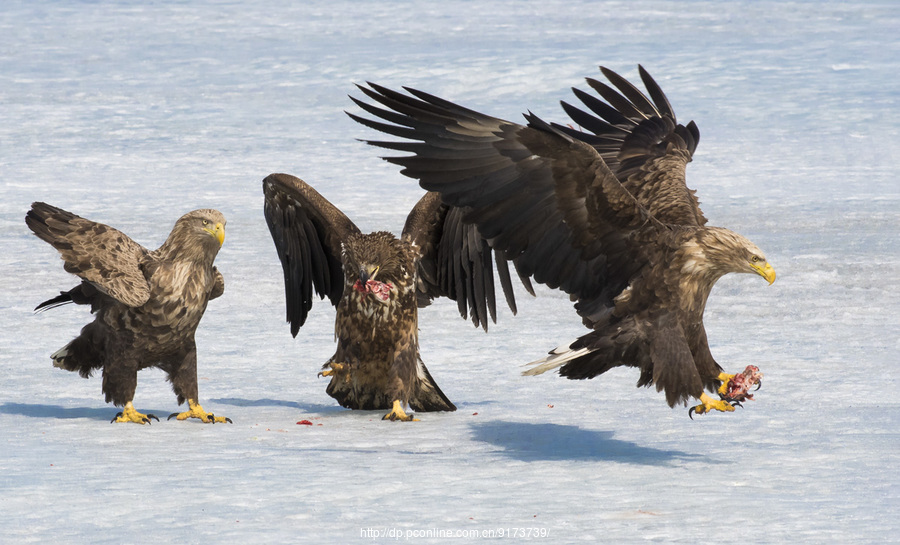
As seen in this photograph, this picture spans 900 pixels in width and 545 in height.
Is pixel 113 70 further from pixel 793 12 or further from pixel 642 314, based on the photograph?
pixel 642 314

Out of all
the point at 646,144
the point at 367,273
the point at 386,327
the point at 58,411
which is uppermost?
Result: the point at 646,144

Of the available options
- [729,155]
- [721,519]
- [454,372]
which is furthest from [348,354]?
[729,155]

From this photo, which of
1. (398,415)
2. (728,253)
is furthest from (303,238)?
(728,253)

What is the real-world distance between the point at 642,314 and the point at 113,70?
605 inches

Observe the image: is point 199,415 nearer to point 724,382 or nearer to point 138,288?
point 138,288

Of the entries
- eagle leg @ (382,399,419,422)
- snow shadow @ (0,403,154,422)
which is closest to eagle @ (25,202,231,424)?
snow shadow @ (0,403,154,422)

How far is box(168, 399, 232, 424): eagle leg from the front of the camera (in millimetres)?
6637

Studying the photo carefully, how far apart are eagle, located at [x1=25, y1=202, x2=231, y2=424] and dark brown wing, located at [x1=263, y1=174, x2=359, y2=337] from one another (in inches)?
36.4

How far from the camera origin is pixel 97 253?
6352 millimetres

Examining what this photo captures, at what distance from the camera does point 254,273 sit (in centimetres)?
1031

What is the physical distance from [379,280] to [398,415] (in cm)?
72

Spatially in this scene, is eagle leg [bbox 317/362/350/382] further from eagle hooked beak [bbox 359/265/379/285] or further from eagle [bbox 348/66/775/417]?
eagle [bbox 348/66/775/417]

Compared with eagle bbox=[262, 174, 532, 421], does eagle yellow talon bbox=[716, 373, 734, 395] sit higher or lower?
lower

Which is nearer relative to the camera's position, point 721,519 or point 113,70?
point 721,519
